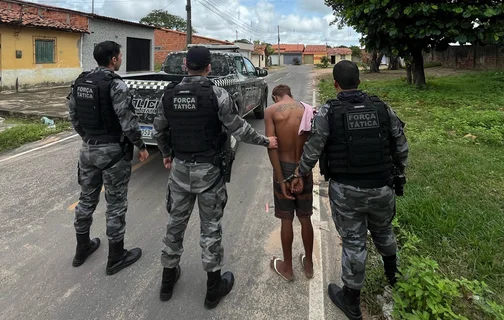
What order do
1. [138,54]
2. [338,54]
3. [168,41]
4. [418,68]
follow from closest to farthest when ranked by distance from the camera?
[418,68] → [138,54] → [168,41] → [338,54]

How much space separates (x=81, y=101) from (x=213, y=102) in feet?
4.15

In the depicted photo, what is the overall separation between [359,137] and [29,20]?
18655 mm

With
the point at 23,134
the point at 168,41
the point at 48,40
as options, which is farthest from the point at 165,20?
the point at 23,134

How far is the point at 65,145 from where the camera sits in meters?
7.45

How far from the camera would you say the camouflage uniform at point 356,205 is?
2.51 meters

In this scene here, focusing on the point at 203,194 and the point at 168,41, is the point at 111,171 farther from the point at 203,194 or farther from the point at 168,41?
the point at 168,41

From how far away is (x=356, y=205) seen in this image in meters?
2.53

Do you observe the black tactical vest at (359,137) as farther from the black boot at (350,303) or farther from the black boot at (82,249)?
the black boot at (82,249)

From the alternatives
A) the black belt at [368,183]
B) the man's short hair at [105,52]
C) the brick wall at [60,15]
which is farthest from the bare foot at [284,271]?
the brick wall at [60,15]

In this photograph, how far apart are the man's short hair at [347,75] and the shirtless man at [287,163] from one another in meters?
0.43

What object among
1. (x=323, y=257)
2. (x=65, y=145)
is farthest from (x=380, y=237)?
(x=65, y=145)

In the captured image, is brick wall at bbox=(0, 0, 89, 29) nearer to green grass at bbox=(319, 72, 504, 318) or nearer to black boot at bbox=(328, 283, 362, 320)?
green grass at bbox=(319, 72, 504, 318)

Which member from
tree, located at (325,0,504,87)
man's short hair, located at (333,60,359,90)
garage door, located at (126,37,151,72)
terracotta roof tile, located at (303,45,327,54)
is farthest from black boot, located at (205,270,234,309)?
terracotta roof tile, located at (303,45,327,54)

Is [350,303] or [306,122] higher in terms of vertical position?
[306,122]
